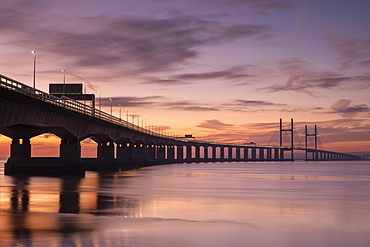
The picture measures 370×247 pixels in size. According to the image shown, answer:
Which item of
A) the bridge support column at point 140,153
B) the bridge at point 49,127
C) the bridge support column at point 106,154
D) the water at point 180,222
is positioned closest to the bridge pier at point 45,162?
the bridge at point 49,127

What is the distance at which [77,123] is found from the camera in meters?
78.1

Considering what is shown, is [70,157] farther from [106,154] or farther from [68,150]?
[106,154]

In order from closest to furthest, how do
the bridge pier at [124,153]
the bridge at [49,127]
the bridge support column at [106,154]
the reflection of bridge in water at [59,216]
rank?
the reflection of bridge in water at [59,216], the bridge at [49,127], the bridge support column at [106,154], the bridge pier at [124,153]

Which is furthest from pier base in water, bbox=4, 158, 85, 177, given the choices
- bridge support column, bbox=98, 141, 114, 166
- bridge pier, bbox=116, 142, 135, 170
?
bridge pier, bbox=116, 142, 135, 170

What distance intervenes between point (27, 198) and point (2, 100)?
1465cm

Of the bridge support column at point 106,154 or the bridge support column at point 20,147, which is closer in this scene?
the bridge support column at point 20,147

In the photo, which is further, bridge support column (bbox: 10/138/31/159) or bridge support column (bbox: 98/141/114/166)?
bridge support column (bbox: 98/141/114/166)

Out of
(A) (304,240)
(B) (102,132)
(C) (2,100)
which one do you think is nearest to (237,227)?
(A) (304,240)

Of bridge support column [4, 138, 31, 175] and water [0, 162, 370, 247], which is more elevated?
bridge support column [4, 138, 31, 175]

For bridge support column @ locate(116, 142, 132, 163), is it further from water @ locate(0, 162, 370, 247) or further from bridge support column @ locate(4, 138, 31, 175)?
water @ locate(0, 162, 370, 247)

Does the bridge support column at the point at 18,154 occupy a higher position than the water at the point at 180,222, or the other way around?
the bridge support column at the point at 18,154

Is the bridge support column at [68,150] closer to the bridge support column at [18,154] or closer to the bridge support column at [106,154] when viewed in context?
the bridge support column at [18,154]

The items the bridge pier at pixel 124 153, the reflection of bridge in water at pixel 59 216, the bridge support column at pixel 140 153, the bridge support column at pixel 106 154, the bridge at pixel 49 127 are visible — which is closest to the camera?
the reflection of bridge in water at pixel 59 216

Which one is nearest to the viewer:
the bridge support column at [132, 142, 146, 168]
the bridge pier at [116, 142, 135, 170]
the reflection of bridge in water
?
the reflection of bridge in water
